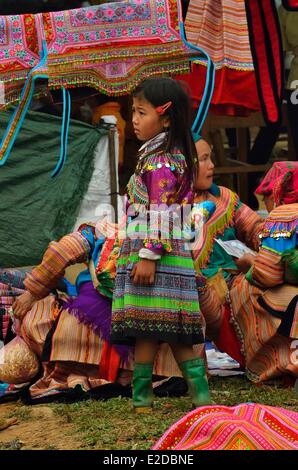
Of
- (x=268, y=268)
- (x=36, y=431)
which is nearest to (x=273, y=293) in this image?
(x=268, y=268)

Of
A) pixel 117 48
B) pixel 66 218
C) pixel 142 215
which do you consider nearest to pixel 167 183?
pixel 142 215

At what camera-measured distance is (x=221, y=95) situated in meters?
7.21

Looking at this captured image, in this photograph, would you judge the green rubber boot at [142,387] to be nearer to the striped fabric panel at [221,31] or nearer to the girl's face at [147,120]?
the girl's face at [147,120]

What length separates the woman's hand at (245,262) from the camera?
5039mm

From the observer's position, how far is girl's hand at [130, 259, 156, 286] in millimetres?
4031

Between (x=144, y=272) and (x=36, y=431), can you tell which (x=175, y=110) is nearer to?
(x=144, y=272)

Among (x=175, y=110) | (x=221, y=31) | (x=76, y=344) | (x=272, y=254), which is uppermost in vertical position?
(x=221, y=31)

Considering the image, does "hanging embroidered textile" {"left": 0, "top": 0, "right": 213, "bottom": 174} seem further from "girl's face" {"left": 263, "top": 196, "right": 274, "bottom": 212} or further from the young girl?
the young girl

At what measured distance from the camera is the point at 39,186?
22.7 feet

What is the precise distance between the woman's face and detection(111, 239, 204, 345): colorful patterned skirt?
1.05m

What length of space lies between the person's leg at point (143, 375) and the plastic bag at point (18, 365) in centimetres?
88

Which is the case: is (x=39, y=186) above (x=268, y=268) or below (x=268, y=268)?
above

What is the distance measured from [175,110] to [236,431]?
1.85 metres

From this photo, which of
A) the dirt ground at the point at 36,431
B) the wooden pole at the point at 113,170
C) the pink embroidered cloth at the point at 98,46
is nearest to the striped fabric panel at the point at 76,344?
the dirt ground at the point at 36,431
